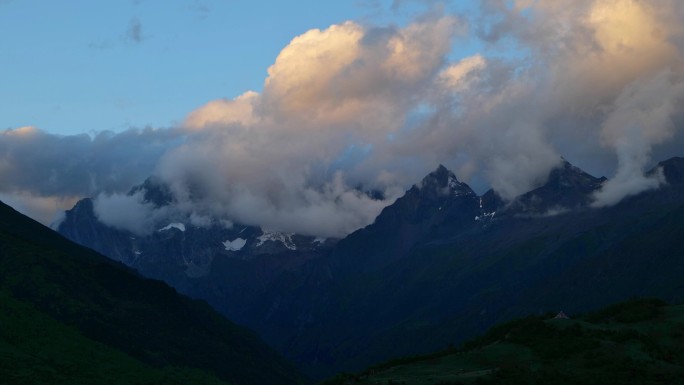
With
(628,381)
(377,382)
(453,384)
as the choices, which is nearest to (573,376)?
(628,381)

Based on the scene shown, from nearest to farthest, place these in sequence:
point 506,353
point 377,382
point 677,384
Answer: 1. point 677,384
2. point 377,382
3. point 506,353

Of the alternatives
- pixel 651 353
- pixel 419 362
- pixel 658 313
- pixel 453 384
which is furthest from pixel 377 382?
pixel 658 313

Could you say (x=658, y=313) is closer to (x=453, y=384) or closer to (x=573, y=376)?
(x=573, y=376)

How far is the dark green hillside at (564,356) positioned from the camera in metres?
140

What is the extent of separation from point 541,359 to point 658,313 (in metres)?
33.8

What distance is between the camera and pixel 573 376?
5551 inches

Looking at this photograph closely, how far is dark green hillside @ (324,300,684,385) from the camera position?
14038cm

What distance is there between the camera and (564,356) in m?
149

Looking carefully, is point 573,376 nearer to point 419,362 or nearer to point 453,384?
point 453,384

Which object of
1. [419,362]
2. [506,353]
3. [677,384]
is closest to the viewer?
[677,384]

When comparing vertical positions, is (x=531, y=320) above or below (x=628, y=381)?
above

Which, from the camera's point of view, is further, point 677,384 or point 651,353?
point 651,353

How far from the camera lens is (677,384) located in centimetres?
13575

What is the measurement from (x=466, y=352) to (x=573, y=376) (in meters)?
27.7
